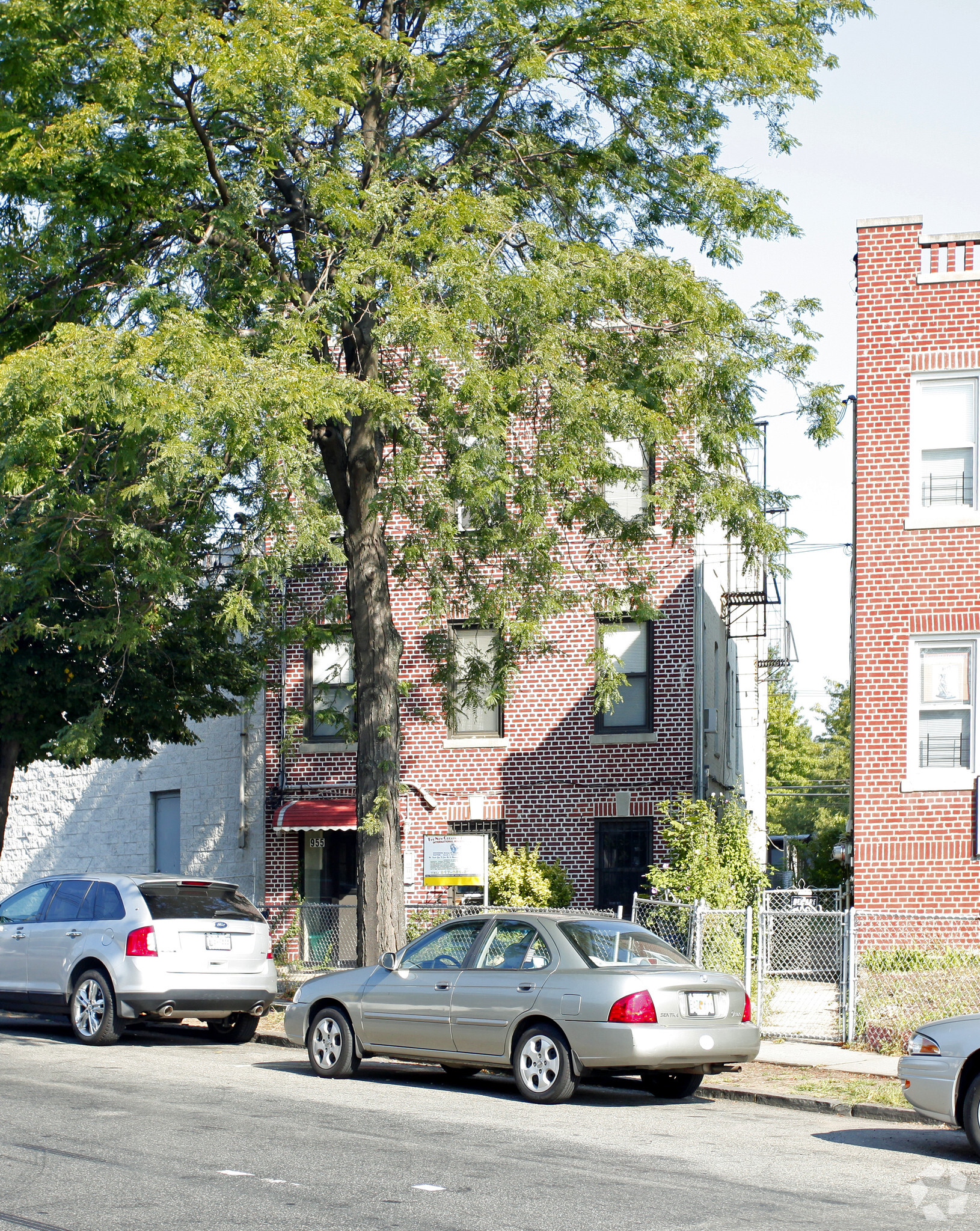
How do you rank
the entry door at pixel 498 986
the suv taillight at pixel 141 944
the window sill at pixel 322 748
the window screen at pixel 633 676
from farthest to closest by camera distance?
the window sill at pixel 322 748, the window screen at pixel 633 676, the suv taillight at pixel 141 944, the entry door at pixel 498 986

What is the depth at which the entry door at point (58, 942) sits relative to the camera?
48.3 ft

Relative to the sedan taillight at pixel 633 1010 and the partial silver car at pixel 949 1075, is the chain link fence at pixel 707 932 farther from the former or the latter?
the partial silver car at pixel 949 1075

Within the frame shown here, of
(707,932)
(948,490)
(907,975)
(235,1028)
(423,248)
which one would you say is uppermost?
(423,248)

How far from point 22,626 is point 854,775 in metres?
10.5

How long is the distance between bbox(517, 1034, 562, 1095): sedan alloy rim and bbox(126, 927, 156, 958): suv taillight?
Answer: 183 inches

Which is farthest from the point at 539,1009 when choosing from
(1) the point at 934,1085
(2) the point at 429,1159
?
(1) the point at 934,1085

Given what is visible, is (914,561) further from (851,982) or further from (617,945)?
(617,945)

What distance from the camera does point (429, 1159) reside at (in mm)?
8477

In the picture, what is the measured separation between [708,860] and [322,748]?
8348 millimetres

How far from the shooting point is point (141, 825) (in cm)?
2936

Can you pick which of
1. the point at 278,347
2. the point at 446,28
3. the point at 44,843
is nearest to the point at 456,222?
the point at 278,347

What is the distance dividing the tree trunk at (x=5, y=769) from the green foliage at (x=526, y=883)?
24.4ft

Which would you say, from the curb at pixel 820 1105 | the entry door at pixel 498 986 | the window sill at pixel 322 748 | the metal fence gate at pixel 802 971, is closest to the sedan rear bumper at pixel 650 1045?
the entry door at pixel 498 986

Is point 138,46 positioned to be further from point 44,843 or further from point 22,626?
point 44,843
